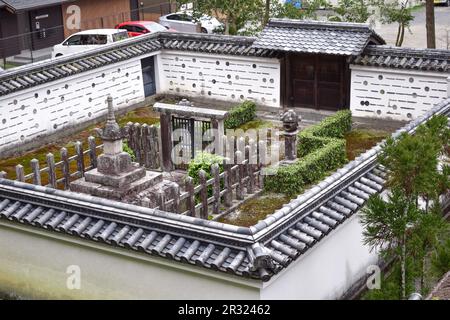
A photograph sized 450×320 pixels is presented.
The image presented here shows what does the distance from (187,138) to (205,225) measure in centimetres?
934

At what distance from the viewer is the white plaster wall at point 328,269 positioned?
12805 millimetres

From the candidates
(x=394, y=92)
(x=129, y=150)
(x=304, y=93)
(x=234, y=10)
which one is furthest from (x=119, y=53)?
(x=394, y=92)

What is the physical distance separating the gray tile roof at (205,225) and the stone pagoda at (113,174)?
3521mm

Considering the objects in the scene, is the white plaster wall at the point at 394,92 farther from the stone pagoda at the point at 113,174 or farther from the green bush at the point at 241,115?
the stone pagoda at the point at 113,174

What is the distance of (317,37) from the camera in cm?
2527

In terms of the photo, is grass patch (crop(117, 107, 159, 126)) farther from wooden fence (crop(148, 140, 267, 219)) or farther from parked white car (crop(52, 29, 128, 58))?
parked white car (crop(52, 29, 128, 58))

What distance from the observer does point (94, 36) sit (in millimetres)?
35094

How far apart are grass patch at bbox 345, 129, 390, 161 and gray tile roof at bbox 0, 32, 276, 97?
4071 mm

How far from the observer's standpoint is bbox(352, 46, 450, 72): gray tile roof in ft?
77.7

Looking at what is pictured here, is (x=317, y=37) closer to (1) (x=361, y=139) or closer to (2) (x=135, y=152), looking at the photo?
(1) (x=361, y=139)

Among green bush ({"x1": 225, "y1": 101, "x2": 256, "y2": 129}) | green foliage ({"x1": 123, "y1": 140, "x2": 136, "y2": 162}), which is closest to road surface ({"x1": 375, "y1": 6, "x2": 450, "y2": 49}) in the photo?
green bush ({"x1": 225, "y1": 101, "x2": 256, "y2": 129})

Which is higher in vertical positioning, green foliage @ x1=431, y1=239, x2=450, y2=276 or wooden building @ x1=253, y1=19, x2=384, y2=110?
wooden building @ x1=253, y1=19, x2=384, y2=110
